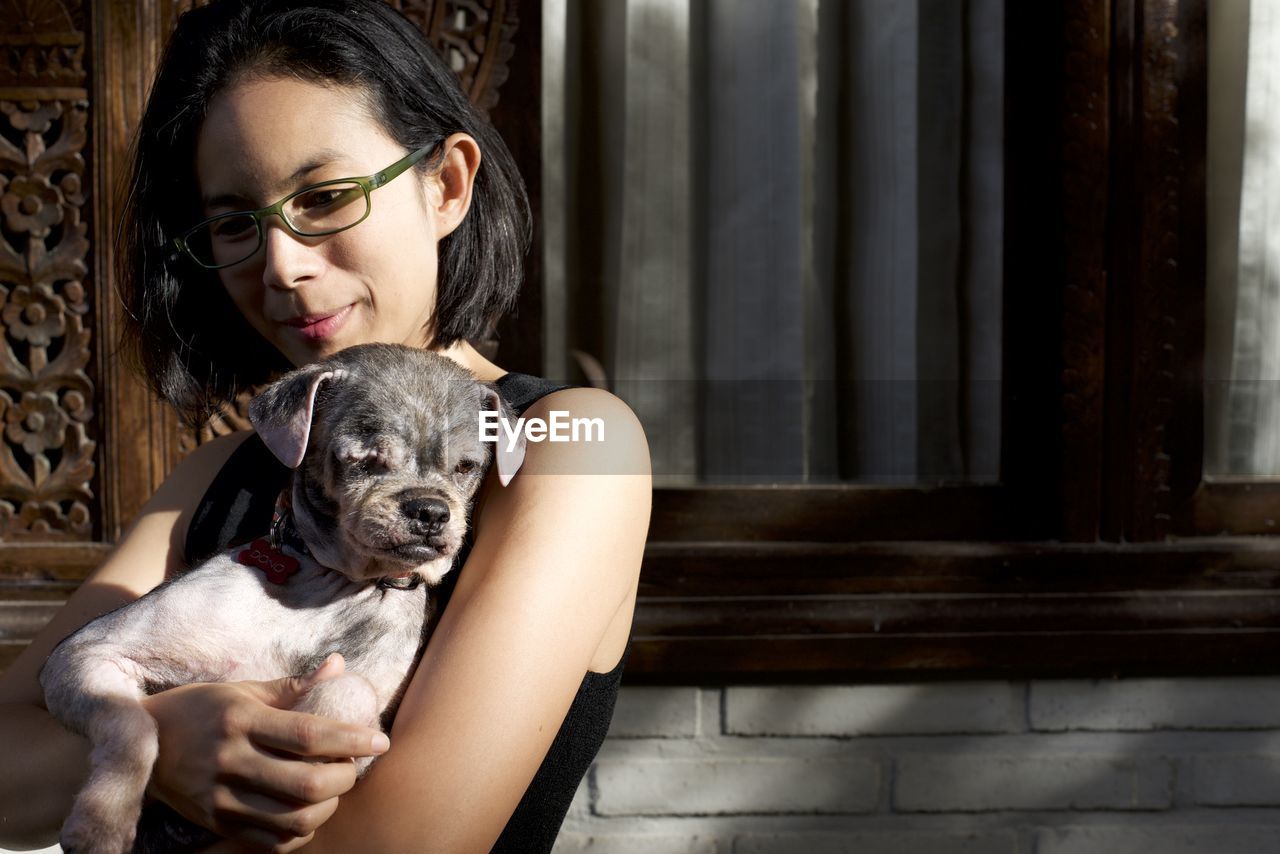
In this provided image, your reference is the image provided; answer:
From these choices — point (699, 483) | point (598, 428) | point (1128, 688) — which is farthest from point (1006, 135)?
point (598, 428)

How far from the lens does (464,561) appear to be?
6.49 feet

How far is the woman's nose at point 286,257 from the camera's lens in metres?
1.91

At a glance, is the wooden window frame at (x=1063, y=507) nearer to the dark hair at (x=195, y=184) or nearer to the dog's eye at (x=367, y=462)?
Answer: the dark hair at (x=195, y=184)

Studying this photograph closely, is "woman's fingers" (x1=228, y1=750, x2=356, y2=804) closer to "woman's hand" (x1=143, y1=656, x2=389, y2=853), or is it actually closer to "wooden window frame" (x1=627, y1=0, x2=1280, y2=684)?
"woman's hand" (x1=143, y1=656, x2=389, y2=853)

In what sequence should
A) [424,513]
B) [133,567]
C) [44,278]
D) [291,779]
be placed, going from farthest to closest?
[44,278]
[133,567]
[424,513]
[291,779]

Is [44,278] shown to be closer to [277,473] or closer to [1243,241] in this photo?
[277,473]

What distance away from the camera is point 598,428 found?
6.17ft

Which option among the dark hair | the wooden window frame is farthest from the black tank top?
the wooden window frame

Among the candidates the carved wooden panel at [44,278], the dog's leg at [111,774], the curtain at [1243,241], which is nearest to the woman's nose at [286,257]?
the dog's leg at [111,774]

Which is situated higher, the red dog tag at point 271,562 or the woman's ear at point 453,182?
the woman's ear at point 453,182

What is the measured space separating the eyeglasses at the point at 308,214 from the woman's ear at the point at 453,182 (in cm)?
13

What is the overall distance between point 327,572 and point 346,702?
38 centimetres

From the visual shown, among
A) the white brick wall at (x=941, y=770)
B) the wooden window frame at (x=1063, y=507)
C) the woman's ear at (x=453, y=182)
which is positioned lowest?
the white brick wall at (x=941, y=770)

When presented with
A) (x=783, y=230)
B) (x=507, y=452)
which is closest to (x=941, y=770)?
(x=783, y=230)
